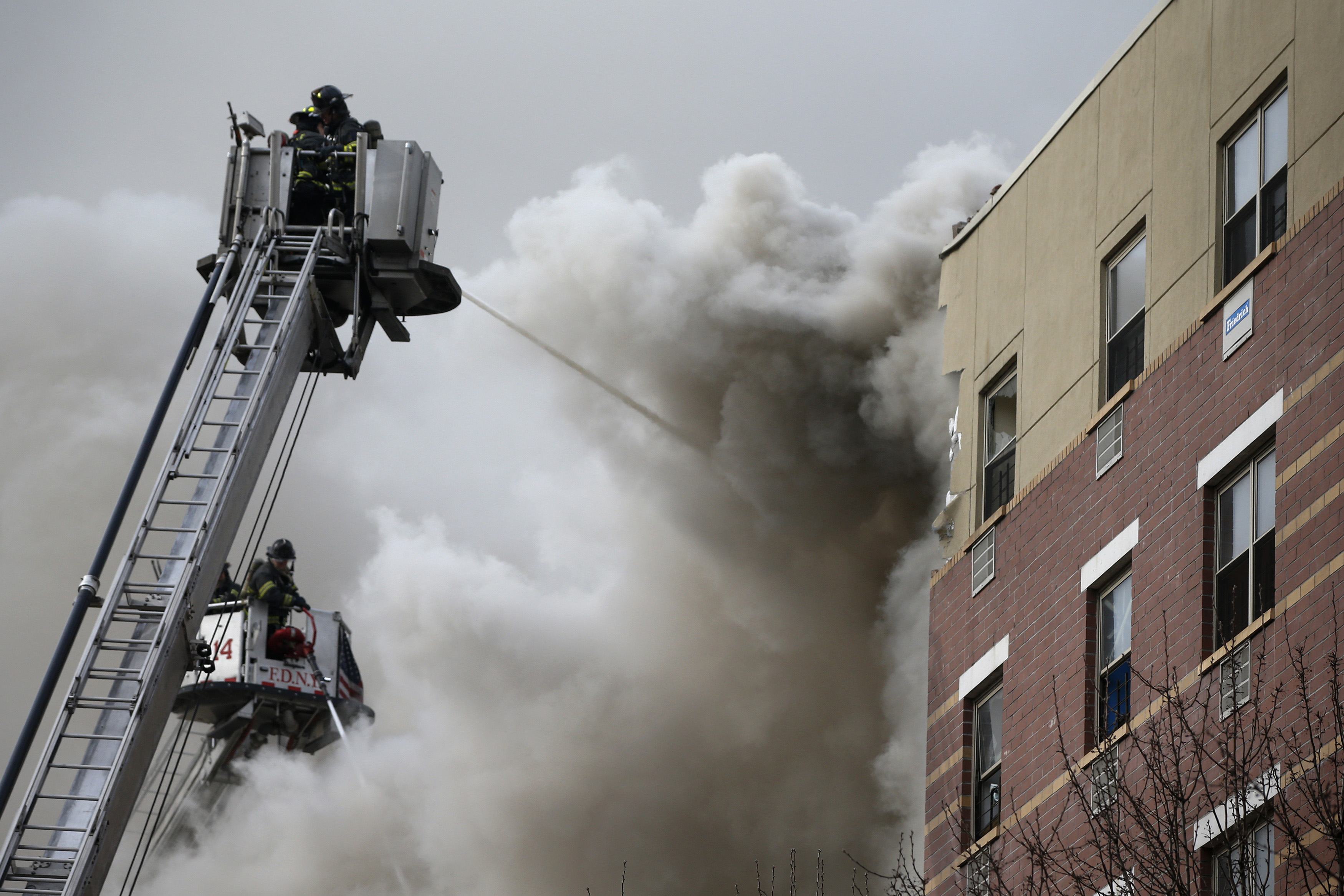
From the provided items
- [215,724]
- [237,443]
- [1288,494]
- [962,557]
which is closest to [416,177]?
[237,443]

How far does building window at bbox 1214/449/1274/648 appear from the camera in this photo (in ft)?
54.1

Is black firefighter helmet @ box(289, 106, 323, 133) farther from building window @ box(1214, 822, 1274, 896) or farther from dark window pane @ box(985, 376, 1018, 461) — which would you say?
building window @ box(1214, 822, 1274, 896)

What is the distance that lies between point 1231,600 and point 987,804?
435 centimetres

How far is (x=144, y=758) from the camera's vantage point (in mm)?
17547

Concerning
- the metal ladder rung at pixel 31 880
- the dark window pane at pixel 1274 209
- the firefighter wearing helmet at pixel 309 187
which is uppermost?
the firefighter wearing helmet at pixel 309 187

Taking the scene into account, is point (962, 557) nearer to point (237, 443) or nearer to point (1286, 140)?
point (1286, 140)

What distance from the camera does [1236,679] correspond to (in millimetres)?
16281

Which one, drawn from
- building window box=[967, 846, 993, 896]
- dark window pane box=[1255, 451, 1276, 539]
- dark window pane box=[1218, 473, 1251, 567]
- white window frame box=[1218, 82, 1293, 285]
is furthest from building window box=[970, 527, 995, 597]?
dark window pane box=[1255, 451, 1276, 539]

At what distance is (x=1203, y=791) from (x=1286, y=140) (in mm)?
5369

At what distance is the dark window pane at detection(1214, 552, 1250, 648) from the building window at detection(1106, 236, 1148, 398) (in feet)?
8.57

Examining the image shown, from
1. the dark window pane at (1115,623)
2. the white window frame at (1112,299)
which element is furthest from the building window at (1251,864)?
the white window frame at (1112,299)

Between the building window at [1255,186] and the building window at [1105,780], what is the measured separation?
4.09 meters

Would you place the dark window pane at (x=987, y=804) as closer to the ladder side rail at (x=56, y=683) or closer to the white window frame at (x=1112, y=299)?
the white window frame at (x=1112, y=299)

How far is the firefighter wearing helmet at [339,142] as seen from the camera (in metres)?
21.9
